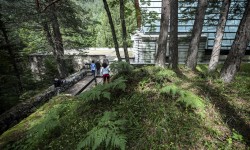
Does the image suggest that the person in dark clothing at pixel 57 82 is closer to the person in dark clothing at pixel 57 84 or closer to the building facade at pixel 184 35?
the person in dark clothing at pixel 57 84

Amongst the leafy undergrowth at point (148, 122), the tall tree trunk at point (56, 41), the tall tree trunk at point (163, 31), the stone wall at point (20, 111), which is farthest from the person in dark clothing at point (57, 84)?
the tall tree trunk at point (163, 31)

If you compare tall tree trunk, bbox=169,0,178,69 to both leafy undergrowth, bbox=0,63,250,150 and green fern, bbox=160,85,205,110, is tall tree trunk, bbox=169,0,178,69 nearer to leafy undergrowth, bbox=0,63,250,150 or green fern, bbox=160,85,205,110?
leafy undergrowth, bbox=0,63,250,150

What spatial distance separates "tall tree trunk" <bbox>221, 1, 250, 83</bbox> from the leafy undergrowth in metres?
0.69

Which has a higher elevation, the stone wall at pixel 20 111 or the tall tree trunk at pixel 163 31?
the tall tree trunk at pixel 163 31

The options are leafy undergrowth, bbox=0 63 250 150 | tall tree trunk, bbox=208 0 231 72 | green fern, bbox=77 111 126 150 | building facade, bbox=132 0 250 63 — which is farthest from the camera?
building facade, bbox=132 0 250 63

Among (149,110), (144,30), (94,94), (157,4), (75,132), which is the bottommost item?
(75,132)

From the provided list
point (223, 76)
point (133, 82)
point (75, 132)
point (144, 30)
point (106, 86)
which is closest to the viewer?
point (75, 132)

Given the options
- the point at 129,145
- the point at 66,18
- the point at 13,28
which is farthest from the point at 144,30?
the point at 129,145

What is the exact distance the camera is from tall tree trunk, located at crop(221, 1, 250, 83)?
5194 mm

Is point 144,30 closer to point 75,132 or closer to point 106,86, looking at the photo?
point 106,86

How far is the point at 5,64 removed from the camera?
33.1ft

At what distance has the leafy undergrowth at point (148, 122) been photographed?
3039 millimetres

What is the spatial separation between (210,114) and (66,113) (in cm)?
385

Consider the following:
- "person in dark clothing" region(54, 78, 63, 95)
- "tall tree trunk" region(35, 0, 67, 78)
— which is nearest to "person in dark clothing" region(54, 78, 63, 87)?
"person in dark clothing" region(54, 78, 63, 95)
